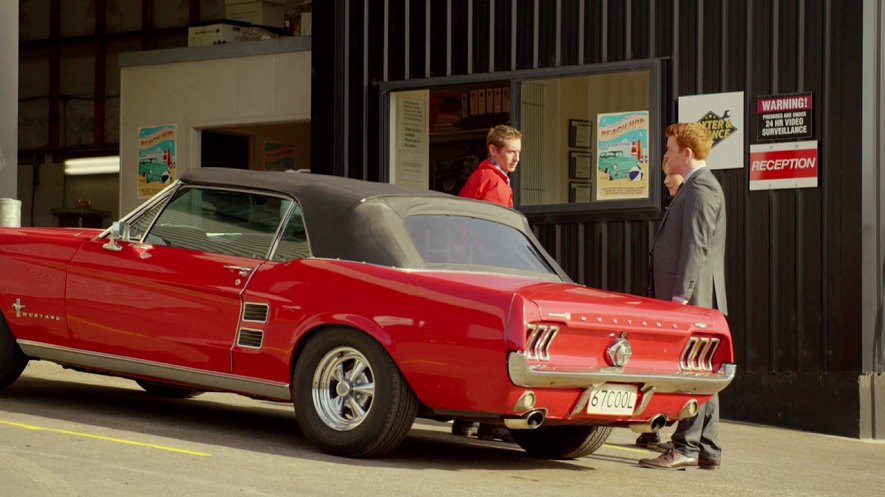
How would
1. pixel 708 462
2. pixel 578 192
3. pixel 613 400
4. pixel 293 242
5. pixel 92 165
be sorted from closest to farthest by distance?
pixel 613 400 < pixel 293 242 < pixel 708 462 < pixel 578 192 < pixel 92 165

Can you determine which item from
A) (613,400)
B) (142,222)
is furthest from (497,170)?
(613,400)

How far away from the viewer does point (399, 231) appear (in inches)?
317

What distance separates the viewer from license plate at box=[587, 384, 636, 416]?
24.5 ft

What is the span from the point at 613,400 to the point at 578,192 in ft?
18.1

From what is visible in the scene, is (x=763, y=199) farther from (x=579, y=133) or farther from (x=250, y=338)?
(x=250, y=338)

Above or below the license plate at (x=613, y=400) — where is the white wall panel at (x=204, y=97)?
above

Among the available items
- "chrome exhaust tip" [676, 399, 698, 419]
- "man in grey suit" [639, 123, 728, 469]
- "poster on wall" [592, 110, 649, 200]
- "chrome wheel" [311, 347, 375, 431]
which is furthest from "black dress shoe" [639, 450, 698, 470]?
"poster on wall" [592, 110, 649, 200]

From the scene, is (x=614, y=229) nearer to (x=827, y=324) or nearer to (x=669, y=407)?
(x=827, y=324)

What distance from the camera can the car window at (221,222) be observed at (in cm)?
831

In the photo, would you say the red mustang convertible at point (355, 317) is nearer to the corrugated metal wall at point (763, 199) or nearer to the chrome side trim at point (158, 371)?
the chrome side trim at point (158, 371)

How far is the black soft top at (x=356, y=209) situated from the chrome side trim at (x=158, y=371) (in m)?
0.75

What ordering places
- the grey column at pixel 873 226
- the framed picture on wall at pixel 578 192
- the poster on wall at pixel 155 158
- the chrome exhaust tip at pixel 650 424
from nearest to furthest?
the chrome exhaust tip at pixel 650 424 → the grey column at pixel 873 226 → the framed picture on wall at pixel 578 192 → the poster on wall at pixel 155 158

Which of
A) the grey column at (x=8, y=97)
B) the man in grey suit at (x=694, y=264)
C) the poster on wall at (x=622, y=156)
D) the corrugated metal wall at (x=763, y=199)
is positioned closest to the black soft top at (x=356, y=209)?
the man in grey suit at (x=694, y=264)

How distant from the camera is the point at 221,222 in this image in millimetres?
8508
